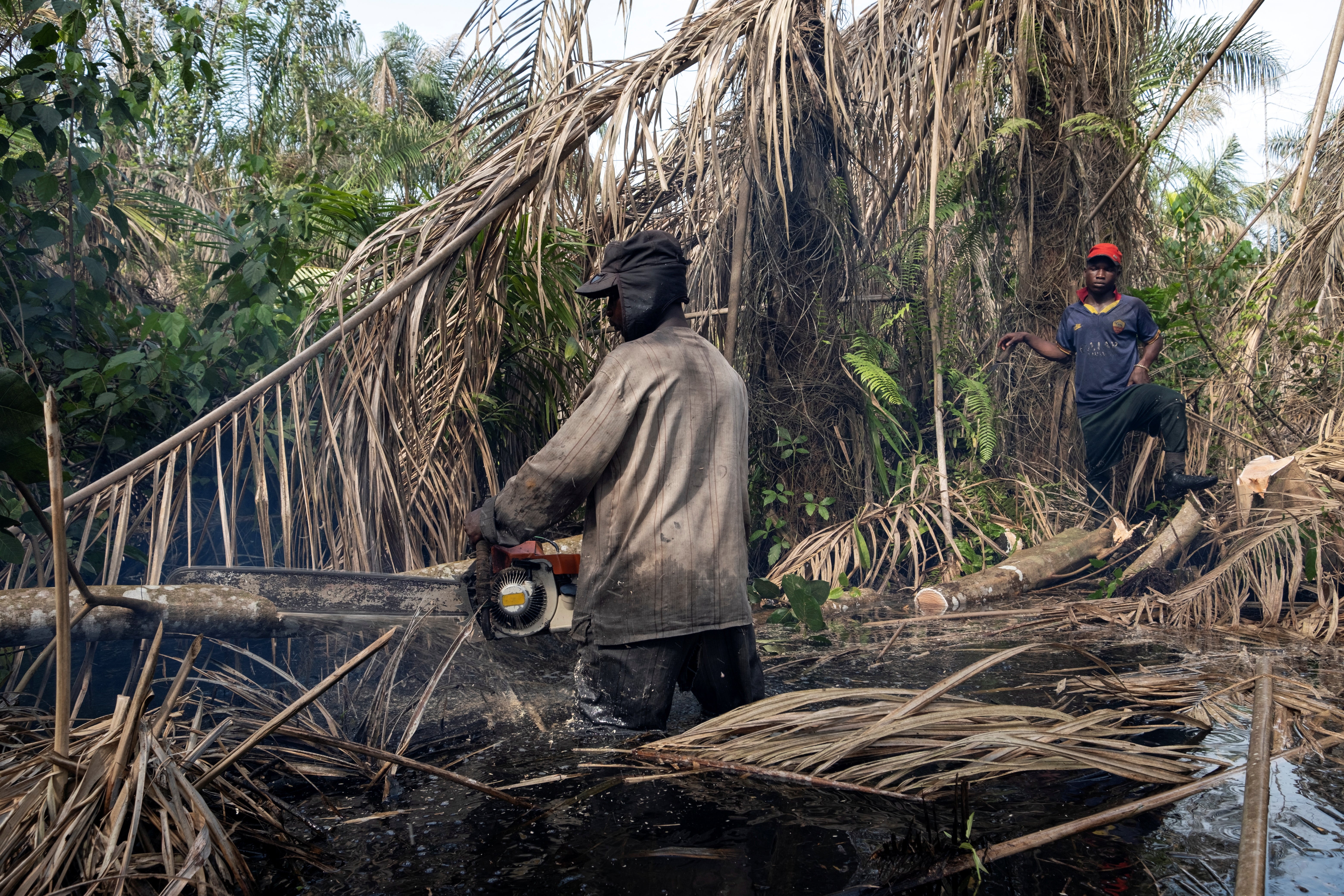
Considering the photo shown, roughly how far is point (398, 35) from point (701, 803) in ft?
92.5

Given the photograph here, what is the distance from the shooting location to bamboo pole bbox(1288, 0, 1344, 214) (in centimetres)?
475

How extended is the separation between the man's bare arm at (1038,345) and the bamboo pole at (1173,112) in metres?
0.86

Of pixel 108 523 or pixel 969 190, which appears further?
pixel 969 190

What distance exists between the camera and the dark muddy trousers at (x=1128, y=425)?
5.43 meters

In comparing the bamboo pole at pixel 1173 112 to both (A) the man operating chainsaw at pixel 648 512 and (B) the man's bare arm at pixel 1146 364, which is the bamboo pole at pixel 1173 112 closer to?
(B) the man's bare arm at pixel 1146 364

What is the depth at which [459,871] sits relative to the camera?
189cm

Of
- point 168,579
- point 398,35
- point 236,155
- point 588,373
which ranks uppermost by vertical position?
point 398,35

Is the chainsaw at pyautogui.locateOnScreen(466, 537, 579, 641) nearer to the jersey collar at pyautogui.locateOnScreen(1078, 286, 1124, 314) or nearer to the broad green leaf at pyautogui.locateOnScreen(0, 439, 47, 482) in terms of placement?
the broad green leaf at pyautogui.locateOnScreen(0, 439, 47, 482)

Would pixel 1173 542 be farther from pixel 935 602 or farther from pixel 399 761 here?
pixel 399 761

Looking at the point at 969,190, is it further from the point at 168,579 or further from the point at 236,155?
the point at 236,155

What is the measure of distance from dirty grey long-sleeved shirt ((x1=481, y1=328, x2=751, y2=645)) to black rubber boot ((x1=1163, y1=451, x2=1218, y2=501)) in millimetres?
3813

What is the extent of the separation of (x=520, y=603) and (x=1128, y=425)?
4.39 metres

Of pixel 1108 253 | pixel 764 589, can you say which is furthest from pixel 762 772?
pixel 1108 253

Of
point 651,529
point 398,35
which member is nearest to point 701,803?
point 651,529
